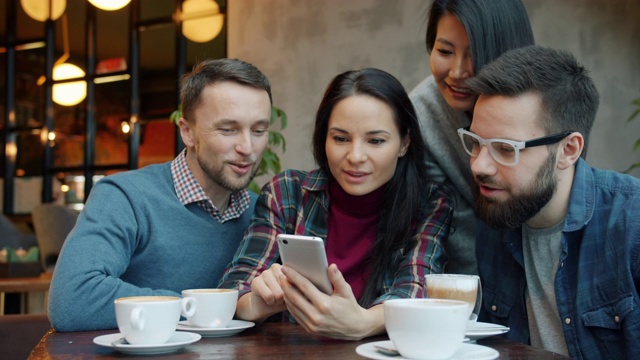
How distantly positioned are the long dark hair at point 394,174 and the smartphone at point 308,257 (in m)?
0.51

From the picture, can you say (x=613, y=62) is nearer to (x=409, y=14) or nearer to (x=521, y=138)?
(x=409, y=14)

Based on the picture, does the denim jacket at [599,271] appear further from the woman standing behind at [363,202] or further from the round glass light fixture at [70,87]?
the round glass light fixture at [70,87]

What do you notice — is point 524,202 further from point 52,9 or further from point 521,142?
point 52,9

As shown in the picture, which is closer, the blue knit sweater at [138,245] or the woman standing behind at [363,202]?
the blue knit sweater at [138,245]

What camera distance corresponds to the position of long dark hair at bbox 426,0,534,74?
7.02ft

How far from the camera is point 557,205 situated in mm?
1829

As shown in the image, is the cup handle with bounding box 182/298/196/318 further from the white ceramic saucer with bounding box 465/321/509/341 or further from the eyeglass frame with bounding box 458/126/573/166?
the eyeglass frame with bounding box 458/126/573/166

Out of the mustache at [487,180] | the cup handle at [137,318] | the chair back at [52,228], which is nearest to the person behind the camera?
the cup handle at [137,318]

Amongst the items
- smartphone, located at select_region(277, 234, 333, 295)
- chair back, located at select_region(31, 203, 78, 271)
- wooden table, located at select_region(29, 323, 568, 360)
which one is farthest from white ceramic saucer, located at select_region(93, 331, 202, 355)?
chair back, located at select_region(31, 203, 78, 271)

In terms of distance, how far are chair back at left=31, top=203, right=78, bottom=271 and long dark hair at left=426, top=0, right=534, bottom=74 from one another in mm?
4403

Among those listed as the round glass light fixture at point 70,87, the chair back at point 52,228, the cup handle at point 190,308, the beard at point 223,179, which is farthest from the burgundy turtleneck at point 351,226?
the round glass light fixture at point 70,87

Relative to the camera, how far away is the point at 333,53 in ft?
19.2

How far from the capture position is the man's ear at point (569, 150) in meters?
1.79

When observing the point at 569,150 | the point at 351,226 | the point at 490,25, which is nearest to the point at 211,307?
the point at 351,226
